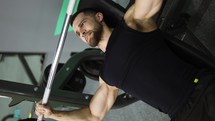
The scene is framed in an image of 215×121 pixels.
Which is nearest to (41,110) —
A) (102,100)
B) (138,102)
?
(102,100)

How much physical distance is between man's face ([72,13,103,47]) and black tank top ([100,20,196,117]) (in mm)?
151

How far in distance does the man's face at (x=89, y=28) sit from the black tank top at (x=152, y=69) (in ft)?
0.50

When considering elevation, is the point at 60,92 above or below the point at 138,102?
above

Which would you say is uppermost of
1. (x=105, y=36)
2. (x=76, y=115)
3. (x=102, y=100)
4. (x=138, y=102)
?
(x=105, y=36)

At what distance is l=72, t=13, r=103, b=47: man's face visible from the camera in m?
1.59

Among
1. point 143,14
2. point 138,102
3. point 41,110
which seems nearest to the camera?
point 143,14

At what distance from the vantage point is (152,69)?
1.42 m

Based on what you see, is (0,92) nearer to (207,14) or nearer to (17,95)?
(17,95)

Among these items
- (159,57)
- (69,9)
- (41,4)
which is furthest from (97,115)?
(41,4)

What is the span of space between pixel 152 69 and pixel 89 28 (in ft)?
1.34

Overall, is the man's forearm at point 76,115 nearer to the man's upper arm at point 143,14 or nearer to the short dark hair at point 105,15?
the short dark hair at point 105,15

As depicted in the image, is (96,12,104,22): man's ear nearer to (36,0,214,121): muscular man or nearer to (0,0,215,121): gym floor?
(36,0,214,121): muscular man

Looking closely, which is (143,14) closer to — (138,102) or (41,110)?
(41,110)

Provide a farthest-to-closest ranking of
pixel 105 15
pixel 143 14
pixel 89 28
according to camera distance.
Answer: pixel 105 15
pixel 89 28
pixel 143 14
